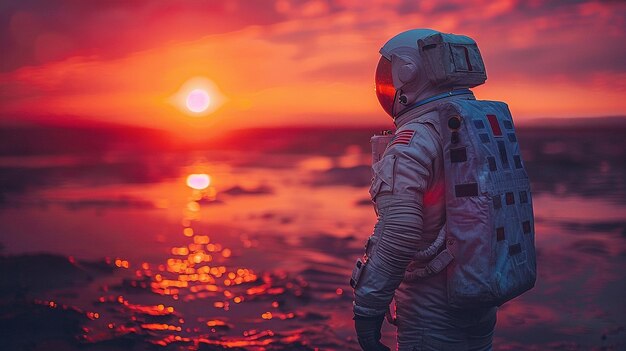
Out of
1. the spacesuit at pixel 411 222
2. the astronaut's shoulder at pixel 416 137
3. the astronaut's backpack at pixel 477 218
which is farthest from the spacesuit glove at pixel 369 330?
the astronaut's shoulder at pixel 416 137

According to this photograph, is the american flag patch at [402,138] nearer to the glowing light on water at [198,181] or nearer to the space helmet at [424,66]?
the space helmet at [424,66]

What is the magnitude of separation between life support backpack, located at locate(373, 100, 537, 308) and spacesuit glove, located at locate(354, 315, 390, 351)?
0.32 metres

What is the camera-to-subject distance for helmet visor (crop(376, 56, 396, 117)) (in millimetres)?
3600

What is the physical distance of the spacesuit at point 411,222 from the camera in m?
3.19

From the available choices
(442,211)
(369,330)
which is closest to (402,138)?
(442,211)

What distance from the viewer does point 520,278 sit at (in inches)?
129

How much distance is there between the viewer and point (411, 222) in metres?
3.16

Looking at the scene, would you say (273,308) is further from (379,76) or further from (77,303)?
(379,76)

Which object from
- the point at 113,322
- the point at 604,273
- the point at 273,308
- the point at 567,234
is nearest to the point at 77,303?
the point at 113,322

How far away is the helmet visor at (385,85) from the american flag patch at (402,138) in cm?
30

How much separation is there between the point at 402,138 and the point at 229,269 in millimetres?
6760

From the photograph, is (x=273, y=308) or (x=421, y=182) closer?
(x=421, y=182)

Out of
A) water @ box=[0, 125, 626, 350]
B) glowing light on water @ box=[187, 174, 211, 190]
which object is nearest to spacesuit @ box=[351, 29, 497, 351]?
water @ box=[0, 125, 626, 350]

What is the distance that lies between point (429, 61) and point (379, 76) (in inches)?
13.9
